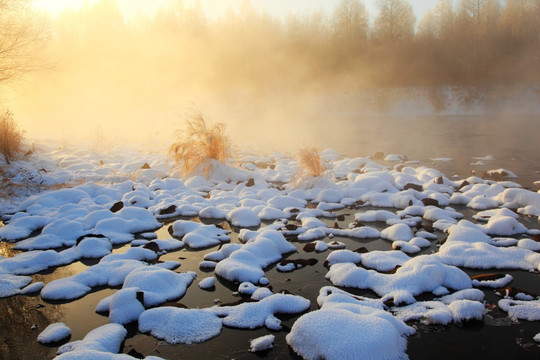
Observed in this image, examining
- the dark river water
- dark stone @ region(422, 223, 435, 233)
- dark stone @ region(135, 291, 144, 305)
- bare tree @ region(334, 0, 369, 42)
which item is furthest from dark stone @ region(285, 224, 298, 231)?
bare tree @ region(334, 0, 369, 42)

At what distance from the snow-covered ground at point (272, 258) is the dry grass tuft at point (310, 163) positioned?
16 cm

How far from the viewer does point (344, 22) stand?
1353 inches

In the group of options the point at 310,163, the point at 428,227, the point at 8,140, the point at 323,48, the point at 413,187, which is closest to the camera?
the point at 428,227

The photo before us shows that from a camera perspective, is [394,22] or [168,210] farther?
Result: [394,22]

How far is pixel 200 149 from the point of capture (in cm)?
817

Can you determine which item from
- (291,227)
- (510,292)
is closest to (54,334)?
(291,227)

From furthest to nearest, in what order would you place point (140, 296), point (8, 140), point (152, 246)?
point (8, 140) → point (152, 246) → point (140, 296)

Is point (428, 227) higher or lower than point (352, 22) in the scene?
lower

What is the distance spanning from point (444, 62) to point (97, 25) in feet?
103

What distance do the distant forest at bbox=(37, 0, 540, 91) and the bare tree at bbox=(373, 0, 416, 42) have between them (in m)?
0.09

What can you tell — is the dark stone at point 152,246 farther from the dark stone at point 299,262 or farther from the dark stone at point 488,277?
the dark stone at point 488,277

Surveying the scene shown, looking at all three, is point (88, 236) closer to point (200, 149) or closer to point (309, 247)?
point (309, 247)

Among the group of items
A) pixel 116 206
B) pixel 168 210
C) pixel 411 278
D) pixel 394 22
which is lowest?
pixel 411 278

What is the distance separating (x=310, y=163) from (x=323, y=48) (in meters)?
28.4
